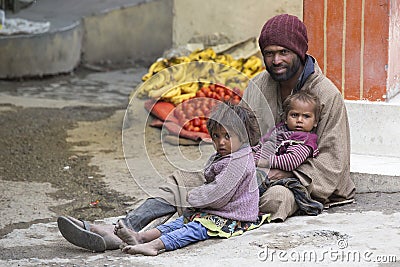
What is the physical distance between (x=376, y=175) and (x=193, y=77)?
2948 millimetres

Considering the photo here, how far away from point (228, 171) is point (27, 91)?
21.0 ft

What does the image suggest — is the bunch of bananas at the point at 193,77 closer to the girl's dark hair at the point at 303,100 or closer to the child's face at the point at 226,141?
the girl's dark hair at the point at 303,100

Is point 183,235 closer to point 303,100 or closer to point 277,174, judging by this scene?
point 277,174

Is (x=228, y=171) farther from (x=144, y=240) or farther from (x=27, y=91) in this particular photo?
(x=27, y=91)

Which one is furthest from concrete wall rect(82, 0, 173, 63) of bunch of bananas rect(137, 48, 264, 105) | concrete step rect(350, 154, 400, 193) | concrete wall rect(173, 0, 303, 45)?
concrete step rect(350, 154, 400, 193)

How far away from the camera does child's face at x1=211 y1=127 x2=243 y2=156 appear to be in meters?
4.43

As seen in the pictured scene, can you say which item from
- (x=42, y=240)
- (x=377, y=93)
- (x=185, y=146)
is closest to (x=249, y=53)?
(x=185, y=146)

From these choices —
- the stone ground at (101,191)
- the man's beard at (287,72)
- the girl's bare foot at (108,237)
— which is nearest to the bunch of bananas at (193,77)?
the stone ground at (101,191)

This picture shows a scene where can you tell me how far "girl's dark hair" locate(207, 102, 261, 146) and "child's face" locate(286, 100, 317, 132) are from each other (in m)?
0.34

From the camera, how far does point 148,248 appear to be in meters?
4.31

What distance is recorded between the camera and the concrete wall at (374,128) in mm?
5598

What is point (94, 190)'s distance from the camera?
20.7 feet

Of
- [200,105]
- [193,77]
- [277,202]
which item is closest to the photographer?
[277,202]

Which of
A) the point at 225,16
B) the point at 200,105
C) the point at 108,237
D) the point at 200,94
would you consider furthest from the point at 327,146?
the point at 225,16
